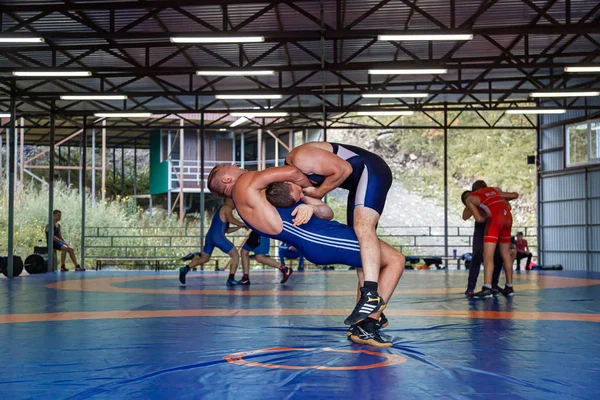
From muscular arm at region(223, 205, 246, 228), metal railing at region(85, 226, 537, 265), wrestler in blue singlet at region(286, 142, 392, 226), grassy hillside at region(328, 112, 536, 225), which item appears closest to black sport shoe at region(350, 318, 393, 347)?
wrestler in blue singlet at region(286, 142, 392, 226)

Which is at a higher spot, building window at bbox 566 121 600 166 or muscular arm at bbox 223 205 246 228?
building window at bbox 566 121 600 166

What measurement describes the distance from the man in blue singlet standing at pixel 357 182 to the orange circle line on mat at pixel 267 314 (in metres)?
1.66

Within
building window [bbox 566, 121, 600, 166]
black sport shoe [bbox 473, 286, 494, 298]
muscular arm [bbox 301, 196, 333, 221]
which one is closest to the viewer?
muscular arm [bbox 301, 196, 333, 221]

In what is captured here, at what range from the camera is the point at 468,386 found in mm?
2984

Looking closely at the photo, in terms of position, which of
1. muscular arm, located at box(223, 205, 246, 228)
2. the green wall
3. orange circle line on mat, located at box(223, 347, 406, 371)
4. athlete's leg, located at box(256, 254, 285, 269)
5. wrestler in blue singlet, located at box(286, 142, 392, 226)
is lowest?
orange circle line on mat, located at box(223, 347, 406, 371)

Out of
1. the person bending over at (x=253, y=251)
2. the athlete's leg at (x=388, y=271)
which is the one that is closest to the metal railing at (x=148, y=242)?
the person bending over at (x=253, y=251)

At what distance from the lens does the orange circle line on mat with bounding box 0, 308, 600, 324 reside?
5695mm

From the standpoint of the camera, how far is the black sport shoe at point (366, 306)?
13.8 feet

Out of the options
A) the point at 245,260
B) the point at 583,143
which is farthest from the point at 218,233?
the point at 583,143

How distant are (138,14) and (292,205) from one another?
8.78 m

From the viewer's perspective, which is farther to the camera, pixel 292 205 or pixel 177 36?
pixel 177 36

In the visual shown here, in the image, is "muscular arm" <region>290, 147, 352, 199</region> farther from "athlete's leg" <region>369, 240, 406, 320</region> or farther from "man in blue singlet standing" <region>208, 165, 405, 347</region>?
"athlete's leg" <region>369, 240, 406, 320</region>

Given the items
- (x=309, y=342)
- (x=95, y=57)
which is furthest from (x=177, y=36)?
(x=309, y=342)

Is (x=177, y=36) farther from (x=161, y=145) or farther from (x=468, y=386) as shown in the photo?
(x=161, y=145)
